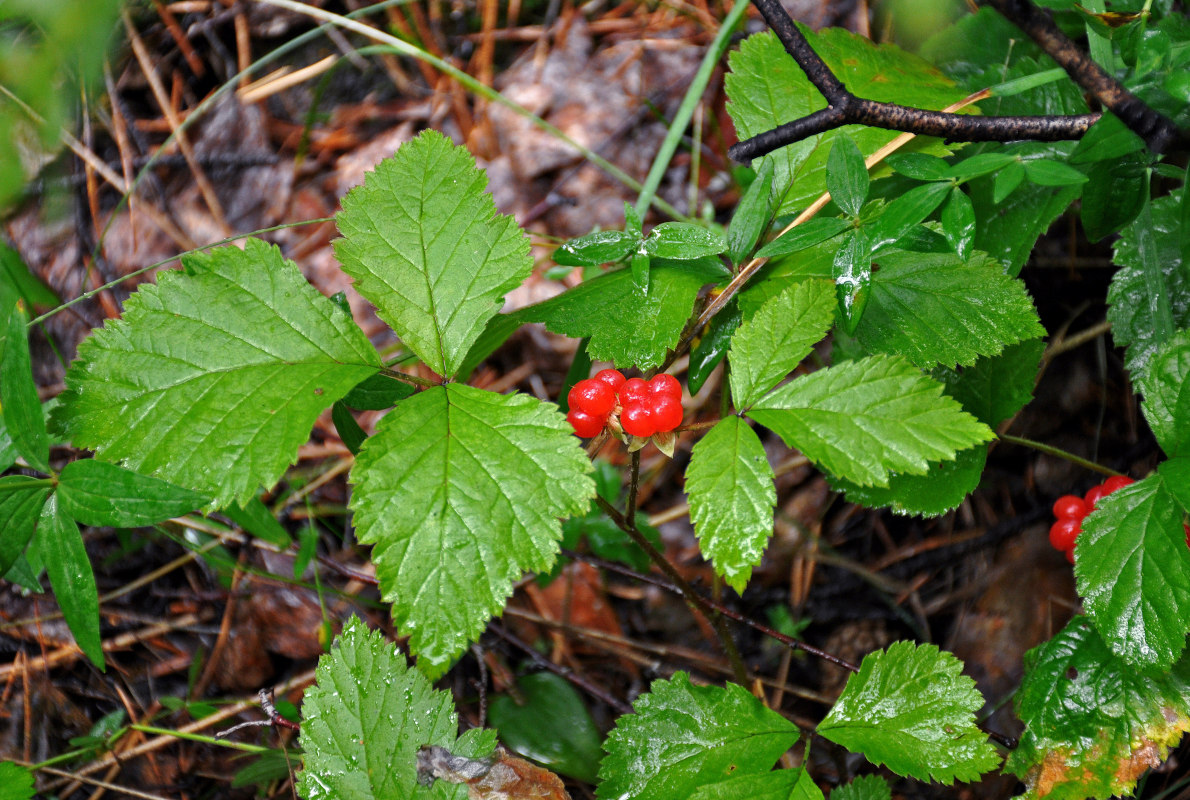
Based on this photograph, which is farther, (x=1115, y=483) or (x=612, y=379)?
(x=1115, y=483)

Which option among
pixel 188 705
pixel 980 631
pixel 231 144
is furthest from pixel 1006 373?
pixel 231 144

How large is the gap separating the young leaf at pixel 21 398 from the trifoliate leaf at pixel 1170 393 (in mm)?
2152

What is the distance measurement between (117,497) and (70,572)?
217 millimetres

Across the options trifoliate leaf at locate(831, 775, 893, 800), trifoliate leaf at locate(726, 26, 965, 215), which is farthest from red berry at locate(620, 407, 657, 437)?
trifoliate leaf at locate(831, 775, 893, 800)

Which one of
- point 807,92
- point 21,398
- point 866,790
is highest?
point 807,92

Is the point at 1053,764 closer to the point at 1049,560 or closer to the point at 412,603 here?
the point at 1049,560

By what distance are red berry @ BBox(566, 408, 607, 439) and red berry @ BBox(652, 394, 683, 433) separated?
0.14m

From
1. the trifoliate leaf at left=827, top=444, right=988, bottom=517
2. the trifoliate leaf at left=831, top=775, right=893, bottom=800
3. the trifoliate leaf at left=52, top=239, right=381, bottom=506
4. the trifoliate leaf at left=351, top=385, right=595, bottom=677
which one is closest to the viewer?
the trifoliate leaf at left=351, top=385, right=595, bottom=677

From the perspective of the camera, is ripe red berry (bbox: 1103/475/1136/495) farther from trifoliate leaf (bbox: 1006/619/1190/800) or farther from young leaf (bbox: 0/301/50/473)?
young leaf (bbox: 0/301/50/473)

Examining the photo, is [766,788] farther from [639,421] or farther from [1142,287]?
[1142,287]

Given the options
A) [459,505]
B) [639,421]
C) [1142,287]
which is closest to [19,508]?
[459,505]

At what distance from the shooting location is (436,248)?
1364mm

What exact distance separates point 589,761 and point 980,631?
1.16 metres

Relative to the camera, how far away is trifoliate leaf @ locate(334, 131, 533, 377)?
1.35 meters
